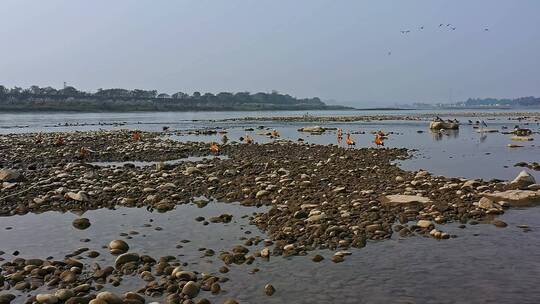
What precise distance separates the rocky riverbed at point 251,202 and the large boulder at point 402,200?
0.03 m

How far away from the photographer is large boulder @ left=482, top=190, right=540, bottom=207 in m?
13.9

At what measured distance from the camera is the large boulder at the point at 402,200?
45.0 ft

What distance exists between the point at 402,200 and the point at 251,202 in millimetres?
4389

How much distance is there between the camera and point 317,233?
1097 centimetres

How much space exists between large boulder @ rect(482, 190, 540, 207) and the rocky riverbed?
0.03 metres

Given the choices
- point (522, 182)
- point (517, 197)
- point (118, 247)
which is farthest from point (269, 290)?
point (522, 182)

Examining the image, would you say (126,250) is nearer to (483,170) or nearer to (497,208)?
(497,208)

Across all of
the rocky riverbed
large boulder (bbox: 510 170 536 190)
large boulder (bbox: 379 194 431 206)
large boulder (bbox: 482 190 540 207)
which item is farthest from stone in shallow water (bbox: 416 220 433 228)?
large boulder (bbox: 510 170 536 190)

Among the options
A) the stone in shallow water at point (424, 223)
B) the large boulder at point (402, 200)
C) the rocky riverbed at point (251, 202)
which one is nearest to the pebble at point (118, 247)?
the rocky riverbed at point (251, 202)

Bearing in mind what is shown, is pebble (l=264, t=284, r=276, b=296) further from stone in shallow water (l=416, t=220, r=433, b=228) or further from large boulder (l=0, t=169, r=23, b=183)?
large boulder (l=0, t=169, r=23, b=183)

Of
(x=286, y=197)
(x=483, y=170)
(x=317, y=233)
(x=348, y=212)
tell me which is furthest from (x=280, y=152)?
(x=317, y=233)

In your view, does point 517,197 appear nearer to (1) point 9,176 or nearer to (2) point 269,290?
(2) point 269,290

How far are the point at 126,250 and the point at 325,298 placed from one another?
185 inches

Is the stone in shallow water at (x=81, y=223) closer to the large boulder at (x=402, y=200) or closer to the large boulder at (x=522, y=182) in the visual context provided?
the large boulder at (x=402, y=200)
